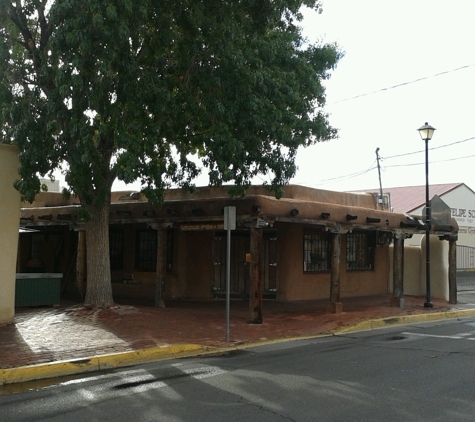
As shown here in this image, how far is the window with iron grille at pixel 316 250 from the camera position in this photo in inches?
760

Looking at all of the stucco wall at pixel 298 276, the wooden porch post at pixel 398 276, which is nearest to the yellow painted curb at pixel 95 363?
the stucco wall at pixel 298 276

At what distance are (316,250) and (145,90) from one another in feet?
32.3

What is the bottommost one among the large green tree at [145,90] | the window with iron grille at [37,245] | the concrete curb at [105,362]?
the concrete curb at [105,362]

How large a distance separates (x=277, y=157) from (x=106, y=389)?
684cm

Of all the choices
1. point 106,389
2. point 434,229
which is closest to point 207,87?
point 106,389

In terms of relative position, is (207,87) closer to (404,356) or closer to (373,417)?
(404,356)

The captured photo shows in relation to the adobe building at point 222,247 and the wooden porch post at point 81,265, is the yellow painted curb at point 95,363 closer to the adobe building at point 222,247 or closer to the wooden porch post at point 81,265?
the adobe building at point 222,247

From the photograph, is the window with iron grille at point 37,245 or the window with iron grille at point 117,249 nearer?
the window with iron grille at point 117,249

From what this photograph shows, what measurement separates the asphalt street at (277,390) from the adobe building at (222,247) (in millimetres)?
5374

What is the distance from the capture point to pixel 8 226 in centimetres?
1238

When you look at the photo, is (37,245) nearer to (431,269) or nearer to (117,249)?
(117,249)

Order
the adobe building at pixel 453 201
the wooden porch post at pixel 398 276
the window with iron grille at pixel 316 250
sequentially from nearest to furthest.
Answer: the wooden porch post at pixel 398 276
the window with iron grille at pixel 316 250
the adobe building at pixel 453 201

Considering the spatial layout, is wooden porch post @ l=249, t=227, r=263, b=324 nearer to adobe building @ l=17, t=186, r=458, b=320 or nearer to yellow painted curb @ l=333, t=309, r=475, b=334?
adobe building @ l=17, t=186, r=458, b=320

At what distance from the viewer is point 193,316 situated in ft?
47.9
